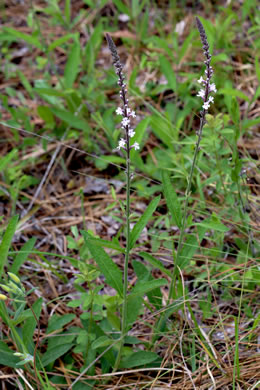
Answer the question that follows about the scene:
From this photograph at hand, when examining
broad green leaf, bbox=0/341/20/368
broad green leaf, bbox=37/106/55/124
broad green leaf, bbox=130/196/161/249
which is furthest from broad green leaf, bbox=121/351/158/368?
broad green leaf, bbox=37/106/55/124

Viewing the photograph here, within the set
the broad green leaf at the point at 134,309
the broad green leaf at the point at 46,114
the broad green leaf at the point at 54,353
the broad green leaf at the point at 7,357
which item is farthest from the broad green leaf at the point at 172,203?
the broad green leaf at the point at 46,114

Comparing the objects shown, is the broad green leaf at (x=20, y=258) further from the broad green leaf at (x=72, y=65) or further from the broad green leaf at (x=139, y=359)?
the broad green leaf at (x=72, y=65)

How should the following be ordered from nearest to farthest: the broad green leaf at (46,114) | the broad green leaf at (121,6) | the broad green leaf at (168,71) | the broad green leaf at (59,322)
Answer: the broad green leaf at (59,322)
the broad green leaf at (168,71)
the broad green leaf at (46,114)
the broad green leaf at (121,6)

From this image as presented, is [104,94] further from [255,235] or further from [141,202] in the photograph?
[255,235]

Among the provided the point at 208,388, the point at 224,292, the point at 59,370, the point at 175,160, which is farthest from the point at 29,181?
the point at 208,388

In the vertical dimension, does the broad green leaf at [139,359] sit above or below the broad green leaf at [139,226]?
below

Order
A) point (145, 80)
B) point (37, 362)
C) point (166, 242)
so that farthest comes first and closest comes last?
point (145, 80) → point (166, 242) → point (37, 362)

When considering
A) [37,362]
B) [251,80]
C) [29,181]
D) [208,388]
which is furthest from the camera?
[251,80]
